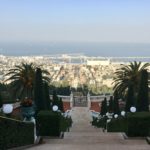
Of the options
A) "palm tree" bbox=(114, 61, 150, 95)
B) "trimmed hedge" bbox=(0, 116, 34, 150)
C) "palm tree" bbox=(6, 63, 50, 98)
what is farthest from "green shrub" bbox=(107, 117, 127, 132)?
"trimmed hedge" bbox=(0, 116, 34, 150)

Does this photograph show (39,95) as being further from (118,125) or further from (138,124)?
Result: (118,125)

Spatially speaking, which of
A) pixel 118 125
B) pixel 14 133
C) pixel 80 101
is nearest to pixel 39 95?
pixel 118 125

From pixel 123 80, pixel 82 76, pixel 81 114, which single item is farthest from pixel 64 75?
pixel 123 80

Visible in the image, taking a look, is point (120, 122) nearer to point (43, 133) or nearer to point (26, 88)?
point (43, 133)

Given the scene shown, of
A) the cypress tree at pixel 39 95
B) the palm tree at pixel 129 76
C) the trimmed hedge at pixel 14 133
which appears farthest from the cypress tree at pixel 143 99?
the palm tree at pixel 129 76

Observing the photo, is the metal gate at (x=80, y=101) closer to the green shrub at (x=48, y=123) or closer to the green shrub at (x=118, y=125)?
the green shrub at (x=118, y=125)

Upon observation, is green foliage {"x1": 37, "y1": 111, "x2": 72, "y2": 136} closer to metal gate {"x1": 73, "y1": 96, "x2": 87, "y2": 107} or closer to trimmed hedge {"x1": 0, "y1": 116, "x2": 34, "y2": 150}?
trimmed hedge {"x1": 0, "y1": 116, "x2": 34, "y2": 150}

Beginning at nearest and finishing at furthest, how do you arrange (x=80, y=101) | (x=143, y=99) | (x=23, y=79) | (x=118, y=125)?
(x=143, y=99) → (x=118, y=125) → (x=23, y=79) → (x=80, y=101)
